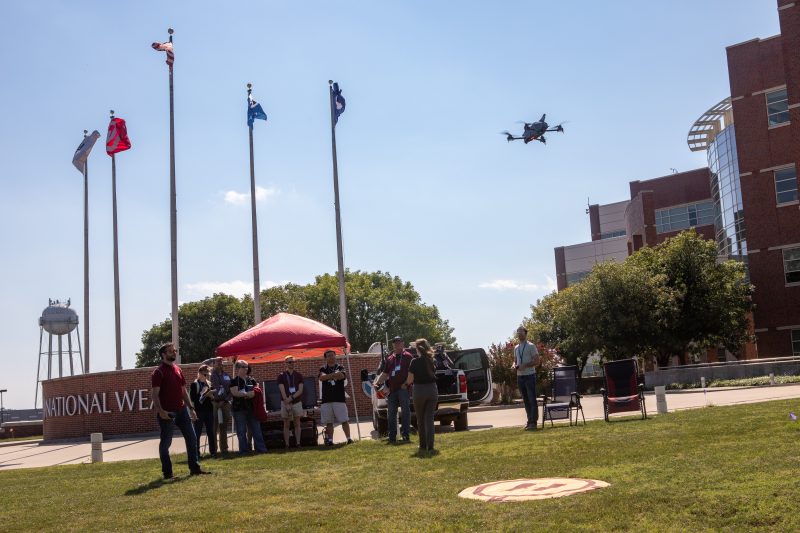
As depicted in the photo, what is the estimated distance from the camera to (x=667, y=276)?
4519 cm

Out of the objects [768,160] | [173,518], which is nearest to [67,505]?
[173,518]

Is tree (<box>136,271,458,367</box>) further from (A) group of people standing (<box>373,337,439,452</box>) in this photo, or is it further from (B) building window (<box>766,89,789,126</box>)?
(A) group of people standing (<box>373,337,439,452</box>)

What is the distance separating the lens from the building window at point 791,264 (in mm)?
47341

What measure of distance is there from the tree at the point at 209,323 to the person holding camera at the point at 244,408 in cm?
5847

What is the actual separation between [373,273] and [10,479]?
67407 mm

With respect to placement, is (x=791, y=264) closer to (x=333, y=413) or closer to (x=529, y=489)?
(x=333, y=413)

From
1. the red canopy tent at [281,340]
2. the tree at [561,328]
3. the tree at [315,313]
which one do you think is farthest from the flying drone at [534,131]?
the tree at [315,313]

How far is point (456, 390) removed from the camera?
2092 cm

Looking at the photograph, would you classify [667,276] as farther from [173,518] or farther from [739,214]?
[173,518]

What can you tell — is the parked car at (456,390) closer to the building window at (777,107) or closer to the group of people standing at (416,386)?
the group of people standing at (416,386)

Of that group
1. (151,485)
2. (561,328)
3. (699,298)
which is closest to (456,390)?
(151,485)

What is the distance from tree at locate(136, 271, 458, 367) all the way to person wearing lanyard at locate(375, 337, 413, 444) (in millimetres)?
56973

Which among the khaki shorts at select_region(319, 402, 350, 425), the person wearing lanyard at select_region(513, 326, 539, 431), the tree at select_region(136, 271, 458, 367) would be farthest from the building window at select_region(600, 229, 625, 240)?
the khaki shorts at select_region(319, 402, 350, 425)

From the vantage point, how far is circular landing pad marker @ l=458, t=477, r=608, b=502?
338 inches
